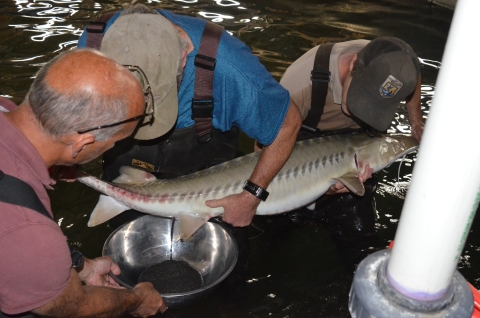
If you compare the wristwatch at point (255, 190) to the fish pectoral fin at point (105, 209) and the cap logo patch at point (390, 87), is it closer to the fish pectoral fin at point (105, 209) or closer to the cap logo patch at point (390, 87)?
the fish pectoral fin at point (105, 209)

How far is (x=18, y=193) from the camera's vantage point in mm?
1695

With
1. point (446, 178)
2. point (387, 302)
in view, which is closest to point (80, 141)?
point (387, 302)

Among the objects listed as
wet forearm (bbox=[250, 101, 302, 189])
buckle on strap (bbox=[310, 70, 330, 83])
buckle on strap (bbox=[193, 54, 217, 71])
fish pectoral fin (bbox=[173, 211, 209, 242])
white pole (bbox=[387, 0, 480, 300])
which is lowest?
fish pectoral fin (bbox=[173, 211, 209, 242])

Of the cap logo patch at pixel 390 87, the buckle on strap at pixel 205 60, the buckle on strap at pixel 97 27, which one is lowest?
the cap logo patch at pixel 390 87

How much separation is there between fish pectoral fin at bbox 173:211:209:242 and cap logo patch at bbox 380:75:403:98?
1.24 meters

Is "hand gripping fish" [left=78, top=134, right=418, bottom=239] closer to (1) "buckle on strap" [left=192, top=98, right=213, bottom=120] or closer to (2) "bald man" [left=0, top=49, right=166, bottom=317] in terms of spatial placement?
(1) "buckle on strap" [left=192, top=98, right=213, bottom=120]

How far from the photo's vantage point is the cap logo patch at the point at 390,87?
3.01 meters

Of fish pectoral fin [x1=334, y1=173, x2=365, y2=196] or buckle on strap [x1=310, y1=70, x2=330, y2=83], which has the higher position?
buckle on strap [x1=310, y1=70, x2=330, y2=83]

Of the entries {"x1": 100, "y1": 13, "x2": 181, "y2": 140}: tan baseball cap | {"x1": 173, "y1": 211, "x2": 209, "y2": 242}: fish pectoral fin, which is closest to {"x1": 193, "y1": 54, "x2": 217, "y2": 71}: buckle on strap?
{"x1": 100, "y1": 13, "x2": 181, "y2": 140}: tan baseball cap

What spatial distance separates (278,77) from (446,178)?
5290mm

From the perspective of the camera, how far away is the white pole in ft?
2.57

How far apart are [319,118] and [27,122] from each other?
2.11 meters

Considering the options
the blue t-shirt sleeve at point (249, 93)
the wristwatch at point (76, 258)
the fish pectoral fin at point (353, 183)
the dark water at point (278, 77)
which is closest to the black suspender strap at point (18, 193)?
the wristwatch at point (76, 258)

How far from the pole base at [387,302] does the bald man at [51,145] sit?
107 centimetres
